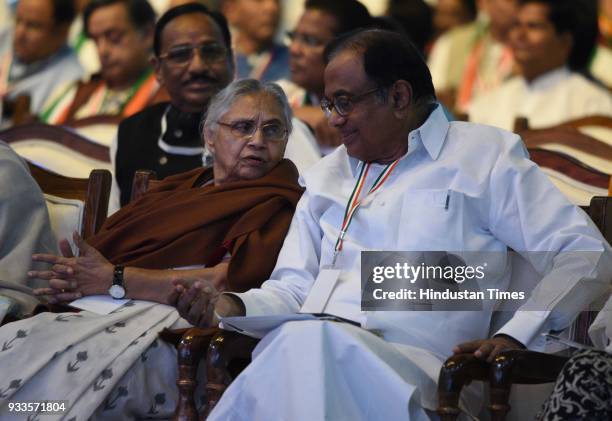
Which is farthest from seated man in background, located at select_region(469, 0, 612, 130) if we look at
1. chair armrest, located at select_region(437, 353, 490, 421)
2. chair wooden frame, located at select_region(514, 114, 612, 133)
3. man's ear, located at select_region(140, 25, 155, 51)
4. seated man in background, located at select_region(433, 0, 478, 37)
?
chair armrest, located at select_region(437, 353, 490, 421)

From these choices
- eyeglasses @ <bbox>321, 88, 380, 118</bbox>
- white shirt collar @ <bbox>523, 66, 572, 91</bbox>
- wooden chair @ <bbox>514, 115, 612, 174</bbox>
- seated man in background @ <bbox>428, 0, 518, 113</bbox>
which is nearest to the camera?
eyeglasses @ <bbox>321, 88, 380, 118</bbox>

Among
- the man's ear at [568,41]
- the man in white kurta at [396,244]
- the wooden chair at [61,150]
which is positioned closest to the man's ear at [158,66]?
the wooden chair at [61,150]

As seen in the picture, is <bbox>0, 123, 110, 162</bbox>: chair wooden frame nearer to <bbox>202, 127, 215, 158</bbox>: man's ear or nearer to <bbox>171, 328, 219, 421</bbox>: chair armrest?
<bbox>202, 127, 215, 158</bbox>: man's ear

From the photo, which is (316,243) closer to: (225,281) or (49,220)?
(225,281)

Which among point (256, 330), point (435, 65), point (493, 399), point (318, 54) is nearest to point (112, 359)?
point (256, 330)

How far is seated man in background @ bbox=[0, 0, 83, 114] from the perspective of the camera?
7215 mm

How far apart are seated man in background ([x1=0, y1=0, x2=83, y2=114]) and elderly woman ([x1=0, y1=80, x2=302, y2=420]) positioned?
3.59m

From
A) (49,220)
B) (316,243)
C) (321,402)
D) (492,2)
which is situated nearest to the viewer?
(321,402)

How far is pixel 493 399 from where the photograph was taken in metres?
2.61

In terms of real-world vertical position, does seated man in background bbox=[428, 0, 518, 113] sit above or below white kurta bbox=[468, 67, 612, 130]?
above

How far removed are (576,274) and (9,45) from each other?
17.2 ft

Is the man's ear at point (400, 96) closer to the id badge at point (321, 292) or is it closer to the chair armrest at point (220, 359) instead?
the id badge at point (321, 292)

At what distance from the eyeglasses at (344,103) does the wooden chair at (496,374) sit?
Answer: 2.86 feet

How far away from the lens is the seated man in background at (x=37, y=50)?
284 inches
